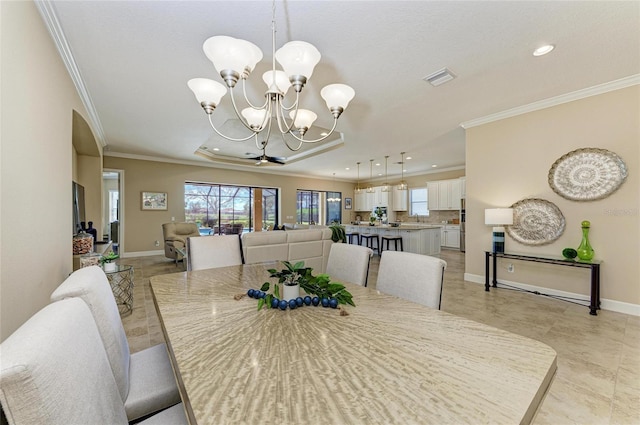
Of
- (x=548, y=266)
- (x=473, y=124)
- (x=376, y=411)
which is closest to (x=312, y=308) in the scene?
(x=376, y=411)

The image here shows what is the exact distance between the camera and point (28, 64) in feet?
5.47

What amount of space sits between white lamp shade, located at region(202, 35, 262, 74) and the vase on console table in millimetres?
1393

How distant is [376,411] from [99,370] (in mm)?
769

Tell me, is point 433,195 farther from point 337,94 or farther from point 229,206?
point 337,94

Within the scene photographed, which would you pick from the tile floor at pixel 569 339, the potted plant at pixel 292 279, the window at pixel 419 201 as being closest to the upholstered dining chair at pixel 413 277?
the potted plant at pixel 292 279

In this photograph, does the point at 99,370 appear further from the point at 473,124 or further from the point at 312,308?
the point at 473,124

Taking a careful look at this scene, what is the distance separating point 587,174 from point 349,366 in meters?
4.04

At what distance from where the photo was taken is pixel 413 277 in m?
1.59

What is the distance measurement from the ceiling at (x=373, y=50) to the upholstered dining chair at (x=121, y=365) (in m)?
1.90

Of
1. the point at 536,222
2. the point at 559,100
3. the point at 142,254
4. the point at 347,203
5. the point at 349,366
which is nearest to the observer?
the point at 349,366

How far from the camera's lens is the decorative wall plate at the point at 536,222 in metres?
3.41

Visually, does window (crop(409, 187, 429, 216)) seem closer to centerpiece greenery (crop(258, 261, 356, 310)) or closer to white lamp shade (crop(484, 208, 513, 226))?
white lamp shade (crop(484, 208, 513, 226))

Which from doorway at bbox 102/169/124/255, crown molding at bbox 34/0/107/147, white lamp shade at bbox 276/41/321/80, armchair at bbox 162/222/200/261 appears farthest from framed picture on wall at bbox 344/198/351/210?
white lamp shade at bbox 276/41/321/80

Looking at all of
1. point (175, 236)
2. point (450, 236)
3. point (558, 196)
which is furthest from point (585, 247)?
point (175, 236)
